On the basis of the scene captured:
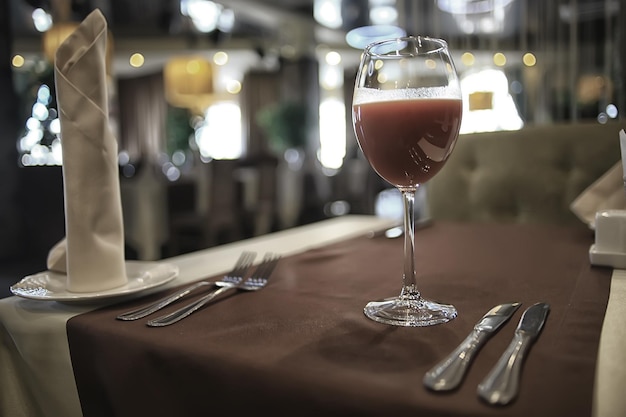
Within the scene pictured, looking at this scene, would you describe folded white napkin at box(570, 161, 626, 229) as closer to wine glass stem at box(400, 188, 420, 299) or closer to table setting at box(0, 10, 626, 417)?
table setting at box(0, 10, 626, 417)

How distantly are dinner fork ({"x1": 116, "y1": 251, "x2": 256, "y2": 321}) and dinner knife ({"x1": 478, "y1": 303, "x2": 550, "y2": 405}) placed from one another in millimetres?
435

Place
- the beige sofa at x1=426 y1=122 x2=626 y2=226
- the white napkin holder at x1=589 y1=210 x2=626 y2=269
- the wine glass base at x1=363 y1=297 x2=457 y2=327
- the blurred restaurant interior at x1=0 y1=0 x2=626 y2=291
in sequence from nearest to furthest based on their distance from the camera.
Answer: the wine glass base at x1=363 y1=297 x2=457 y2=327 < the white napkin holder at x1=589 y1=210 x2=626 y2=269 < the beige sofa at x1=426 y1=122 x2=626 y2=226 < the blurred restaurant interior at x1=0 y1=0 x2=626 y2=291

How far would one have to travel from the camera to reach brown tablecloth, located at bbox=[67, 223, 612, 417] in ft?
1.49

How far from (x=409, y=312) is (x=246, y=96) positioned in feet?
38.4

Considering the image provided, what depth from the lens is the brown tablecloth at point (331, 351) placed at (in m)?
0.45

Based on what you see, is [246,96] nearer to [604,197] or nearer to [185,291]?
[604,197]

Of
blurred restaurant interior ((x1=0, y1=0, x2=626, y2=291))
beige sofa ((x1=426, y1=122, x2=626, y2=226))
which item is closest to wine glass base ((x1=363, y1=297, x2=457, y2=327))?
blurred restaurant interior ((x1=0, y1=0, x2=626, y2=291))

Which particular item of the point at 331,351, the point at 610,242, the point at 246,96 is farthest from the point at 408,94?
the point at 246,96

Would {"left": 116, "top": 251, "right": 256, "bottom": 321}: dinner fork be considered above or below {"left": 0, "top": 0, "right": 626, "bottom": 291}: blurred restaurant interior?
below

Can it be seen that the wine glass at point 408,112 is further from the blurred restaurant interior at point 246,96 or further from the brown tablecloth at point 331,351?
the blurred restaurant interior at point 246,96

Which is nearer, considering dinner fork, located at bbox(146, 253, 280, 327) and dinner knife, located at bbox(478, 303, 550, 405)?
dinner knife, located at bbox(478, 303, 550, 405)

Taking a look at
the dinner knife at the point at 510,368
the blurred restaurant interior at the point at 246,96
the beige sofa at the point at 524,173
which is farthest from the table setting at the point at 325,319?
the beige sofa at the point at 524,173

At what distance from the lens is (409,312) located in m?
0.65

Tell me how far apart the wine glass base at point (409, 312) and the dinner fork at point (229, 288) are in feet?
0.69
